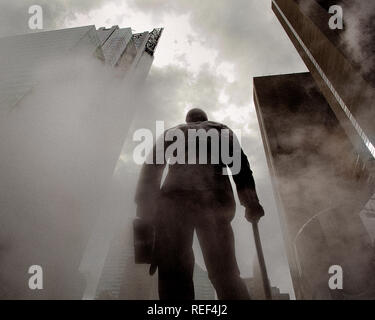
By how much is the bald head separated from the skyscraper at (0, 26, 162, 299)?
21.2 meters

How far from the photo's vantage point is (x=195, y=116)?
2.82 metres

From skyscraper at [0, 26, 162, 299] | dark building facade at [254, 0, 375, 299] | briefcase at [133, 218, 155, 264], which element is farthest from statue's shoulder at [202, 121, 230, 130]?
skyscraper at [0, 26, 162, 299]

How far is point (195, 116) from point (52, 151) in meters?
34.4

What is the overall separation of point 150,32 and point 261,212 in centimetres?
6965

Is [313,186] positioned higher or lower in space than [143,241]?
lower

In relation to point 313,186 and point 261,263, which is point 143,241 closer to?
point 261,263

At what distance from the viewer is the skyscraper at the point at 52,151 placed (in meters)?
22.1

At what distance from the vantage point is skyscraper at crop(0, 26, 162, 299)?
2208cm

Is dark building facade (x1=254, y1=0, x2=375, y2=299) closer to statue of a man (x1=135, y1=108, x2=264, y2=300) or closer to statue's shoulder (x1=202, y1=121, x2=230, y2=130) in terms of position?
statue's shoulder (x1=202, y1=121, x2=230, y2=130)

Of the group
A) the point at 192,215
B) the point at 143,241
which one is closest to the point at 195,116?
the point at 192,215

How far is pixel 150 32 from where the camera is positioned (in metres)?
61.7

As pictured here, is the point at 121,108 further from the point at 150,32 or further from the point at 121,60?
the point at 150,32

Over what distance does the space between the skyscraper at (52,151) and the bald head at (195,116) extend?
2125 cm
